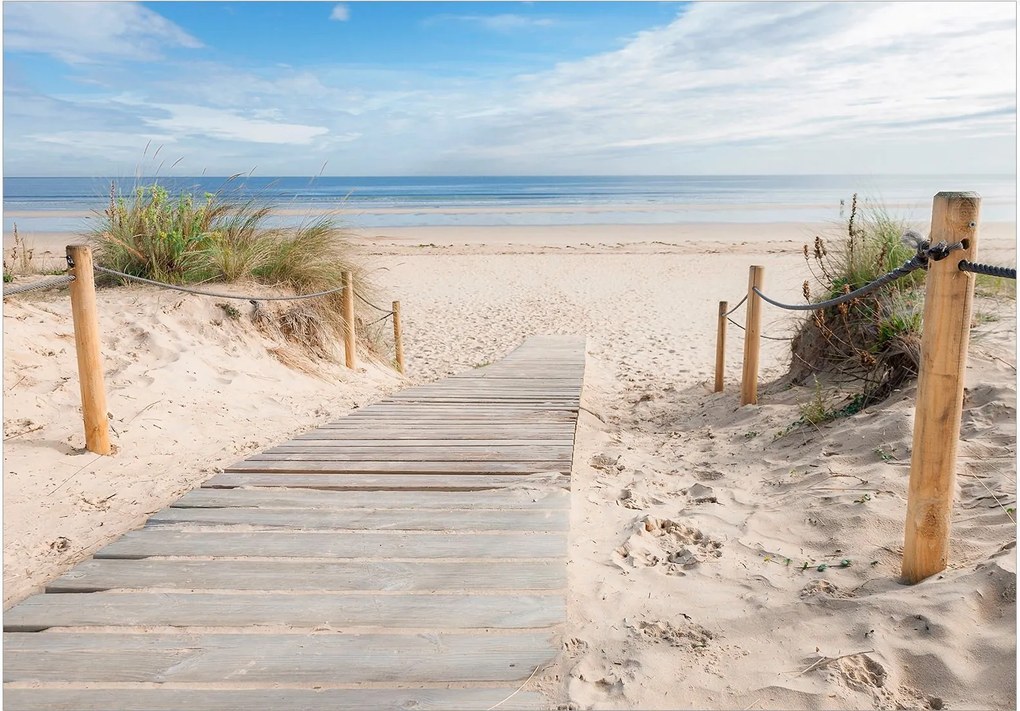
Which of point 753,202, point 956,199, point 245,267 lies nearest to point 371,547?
point 956,199

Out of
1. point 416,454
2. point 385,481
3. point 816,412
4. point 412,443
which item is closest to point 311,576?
point 385,481

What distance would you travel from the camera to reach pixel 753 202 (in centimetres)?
4616

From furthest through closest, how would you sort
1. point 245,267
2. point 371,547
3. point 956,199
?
Result: point 245,267 → point 371,547 → point 956,199

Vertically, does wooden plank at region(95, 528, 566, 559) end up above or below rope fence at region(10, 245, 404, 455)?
below

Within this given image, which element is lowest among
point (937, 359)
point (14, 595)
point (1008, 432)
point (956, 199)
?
point (14, 595)

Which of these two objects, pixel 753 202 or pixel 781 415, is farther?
pixel 753 202

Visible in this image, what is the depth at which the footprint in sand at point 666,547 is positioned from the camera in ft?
9.66

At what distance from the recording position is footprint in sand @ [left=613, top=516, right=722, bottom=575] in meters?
2.95

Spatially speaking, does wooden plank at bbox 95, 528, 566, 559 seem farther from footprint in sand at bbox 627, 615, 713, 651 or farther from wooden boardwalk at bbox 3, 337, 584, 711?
footprint in sand at bbox 627, 615, 713, 651

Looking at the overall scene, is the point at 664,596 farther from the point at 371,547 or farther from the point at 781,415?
the point at 781,415

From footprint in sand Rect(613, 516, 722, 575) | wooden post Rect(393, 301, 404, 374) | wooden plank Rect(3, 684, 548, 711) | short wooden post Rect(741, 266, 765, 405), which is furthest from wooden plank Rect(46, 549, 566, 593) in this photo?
wooden post Rect(393, 301, 404, 374)

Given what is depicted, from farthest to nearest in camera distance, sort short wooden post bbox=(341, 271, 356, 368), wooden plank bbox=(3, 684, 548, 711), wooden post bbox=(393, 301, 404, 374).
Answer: wooden post bbox=(393, 301, 404, 374) → short wooden post bbox=(341, 271, 356, 368) → wooden plank bbox=(3, 684, 548, 711)

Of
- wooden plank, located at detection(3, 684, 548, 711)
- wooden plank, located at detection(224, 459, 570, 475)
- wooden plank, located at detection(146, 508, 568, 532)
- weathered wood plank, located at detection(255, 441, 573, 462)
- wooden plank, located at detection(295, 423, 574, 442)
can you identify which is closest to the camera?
wooden plank, located at detection(3, 684, 548, 711)

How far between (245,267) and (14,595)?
4.55m
